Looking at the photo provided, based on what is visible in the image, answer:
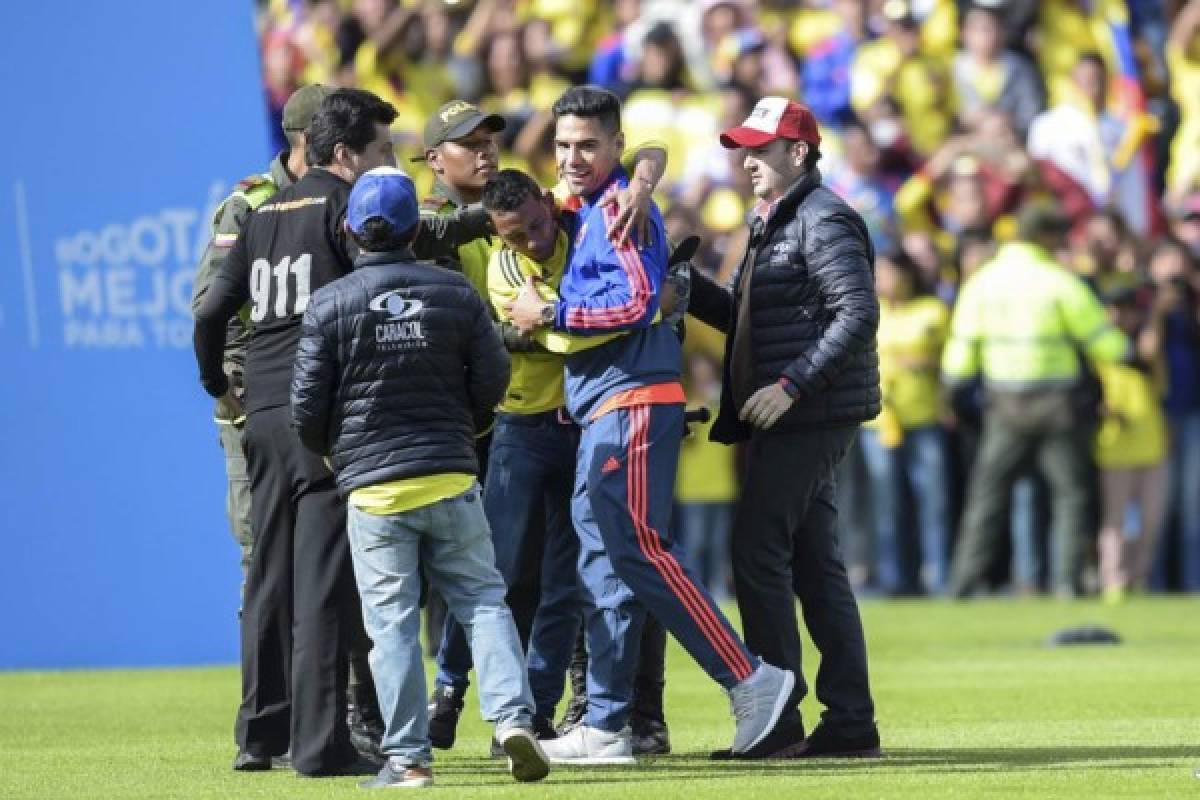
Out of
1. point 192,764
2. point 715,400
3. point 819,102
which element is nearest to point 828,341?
point 192,764

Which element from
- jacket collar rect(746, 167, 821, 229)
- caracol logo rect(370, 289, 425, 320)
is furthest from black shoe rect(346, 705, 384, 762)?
jacket collar rect(746, 167, 821, 229)

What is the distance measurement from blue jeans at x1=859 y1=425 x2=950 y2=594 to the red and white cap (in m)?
9.50

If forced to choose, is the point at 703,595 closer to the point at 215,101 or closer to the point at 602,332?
the point at 602,332

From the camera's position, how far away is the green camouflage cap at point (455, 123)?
10406 mm

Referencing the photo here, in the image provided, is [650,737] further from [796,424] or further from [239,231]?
[239,231]

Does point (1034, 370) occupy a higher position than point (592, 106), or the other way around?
point (592, 106)

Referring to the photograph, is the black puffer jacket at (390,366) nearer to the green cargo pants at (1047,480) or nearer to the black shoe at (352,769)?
the black shoe at (352,769)

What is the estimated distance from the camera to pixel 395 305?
29.2ft

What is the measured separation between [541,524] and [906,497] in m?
9.87

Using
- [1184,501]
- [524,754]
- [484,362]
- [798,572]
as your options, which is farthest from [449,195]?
[1184,501]

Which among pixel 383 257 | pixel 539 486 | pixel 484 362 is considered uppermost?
pixel 383 257

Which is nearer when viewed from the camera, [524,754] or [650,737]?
[524,754]

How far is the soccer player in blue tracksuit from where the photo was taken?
954 cm

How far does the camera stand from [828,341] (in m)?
9.87
